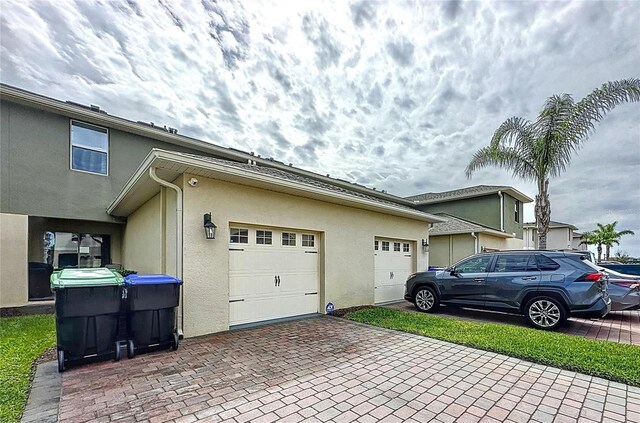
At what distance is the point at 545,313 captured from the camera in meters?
6.40

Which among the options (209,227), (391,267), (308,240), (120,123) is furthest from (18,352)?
(391,267)

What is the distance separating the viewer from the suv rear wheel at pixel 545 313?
6227 millimetres

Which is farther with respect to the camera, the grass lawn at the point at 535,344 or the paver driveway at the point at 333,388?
the grass lawn at the point at 535,344

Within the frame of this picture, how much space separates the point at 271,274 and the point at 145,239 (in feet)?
12.5

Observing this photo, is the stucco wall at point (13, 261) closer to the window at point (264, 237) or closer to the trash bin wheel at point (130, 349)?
the trash bin wheel at point (130, 349)

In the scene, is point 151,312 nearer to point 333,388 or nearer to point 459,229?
point 333,388

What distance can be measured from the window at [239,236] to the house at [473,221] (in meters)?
10.0

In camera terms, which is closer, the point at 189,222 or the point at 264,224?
the point at 189,222

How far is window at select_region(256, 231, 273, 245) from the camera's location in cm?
657

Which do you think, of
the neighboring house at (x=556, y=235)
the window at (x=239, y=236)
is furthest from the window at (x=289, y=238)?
the neighboring house at (x=556, y=235)

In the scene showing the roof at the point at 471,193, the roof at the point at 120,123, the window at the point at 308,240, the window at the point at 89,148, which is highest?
the roof at the point at 120,123

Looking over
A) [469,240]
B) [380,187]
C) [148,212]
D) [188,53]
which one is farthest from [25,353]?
[380,187]

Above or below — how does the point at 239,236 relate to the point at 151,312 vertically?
above

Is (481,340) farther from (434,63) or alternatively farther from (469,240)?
(469,240)
